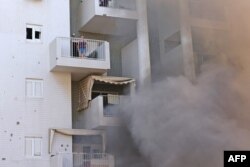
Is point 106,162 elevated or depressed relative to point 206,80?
depressed

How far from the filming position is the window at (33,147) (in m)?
19.0

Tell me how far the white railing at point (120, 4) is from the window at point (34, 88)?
167 inches

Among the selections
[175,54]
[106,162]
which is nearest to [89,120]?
[106,162]

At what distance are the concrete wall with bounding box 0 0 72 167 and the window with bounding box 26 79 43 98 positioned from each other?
173 mm

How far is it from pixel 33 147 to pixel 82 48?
14.1 ft

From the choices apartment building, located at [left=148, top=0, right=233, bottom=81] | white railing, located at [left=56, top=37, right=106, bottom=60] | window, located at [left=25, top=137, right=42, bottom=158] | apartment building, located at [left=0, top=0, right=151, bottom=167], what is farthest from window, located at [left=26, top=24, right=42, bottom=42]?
apartment building, located at [left=148, top=0, right=233, bottom=81]

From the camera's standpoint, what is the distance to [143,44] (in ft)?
69.3

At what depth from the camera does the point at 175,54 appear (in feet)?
72.7

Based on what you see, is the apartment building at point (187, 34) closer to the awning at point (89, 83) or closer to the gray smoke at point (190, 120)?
the gray smoke at point (190, 120)

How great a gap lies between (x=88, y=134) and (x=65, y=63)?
283cm

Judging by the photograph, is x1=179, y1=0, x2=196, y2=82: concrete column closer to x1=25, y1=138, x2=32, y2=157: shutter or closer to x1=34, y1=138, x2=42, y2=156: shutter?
x1=34, y1=138, x2=42, y2=156: shutter

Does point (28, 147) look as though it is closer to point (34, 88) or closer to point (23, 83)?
point (34, 88)

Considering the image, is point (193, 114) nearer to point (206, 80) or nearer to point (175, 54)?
point (206, 80)

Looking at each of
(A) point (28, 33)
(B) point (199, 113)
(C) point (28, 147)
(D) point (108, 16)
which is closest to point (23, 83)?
(A) point (28, 33)
